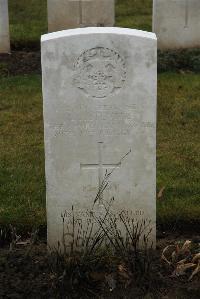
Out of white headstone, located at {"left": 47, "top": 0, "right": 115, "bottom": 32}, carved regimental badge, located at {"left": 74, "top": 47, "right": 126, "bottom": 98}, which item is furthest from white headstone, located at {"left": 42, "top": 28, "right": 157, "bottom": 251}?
white headstone, located at {"left": 47, "top": 0, "right": 115, "bottom": 32}

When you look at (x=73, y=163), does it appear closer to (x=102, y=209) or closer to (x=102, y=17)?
(x=102, y=209)

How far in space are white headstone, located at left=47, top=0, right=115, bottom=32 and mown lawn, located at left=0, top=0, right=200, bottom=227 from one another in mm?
2097

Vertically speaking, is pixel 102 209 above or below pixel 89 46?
below

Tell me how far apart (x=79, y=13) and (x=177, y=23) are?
5.40ft

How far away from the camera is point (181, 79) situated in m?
9.23

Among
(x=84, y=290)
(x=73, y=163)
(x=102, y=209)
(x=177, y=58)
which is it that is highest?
(x=177, y=58)

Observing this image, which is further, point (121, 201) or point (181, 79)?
point (181, 79)

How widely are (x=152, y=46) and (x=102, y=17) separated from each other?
7.01 meters

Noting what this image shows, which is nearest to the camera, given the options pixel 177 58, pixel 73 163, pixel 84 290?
pixel 84 290

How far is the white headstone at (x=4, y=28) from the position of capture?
1023cm

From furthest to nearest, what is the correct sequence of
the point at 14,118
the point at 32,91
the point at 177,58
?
1. the point at 177,58
2. the point at 32,91
3. the point at 14,118

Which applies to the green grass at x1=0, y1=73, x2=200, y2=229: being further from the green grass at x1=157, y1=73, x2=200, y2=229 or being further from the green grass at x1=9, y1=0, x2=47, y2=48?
the green grass at x1=9, y1=0, x2=47, y2=48

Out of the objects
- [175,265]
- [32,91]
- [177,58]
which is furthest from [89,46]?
[177,58]

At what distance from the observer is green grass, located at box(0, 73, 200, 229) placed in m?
5.46
